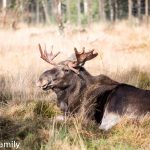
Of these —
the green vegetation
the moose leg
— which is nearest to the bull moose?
the moose leg

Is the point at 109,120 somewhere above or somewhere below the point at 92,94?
below

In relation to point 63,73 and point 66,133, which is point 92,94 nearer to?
point 63,73

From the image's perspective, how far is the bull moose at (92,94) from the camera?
8.27 m

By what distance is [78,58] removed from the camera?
901 centimetres

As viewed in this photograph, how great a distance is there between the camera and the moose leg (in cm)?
813

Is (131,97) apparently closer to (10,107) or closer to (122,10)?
(10,107)

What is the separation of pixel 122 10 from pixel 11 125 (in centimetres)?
5435

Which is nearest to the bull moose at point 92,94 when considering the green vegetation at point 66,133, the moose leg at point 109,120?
the moose leg at point 109,120

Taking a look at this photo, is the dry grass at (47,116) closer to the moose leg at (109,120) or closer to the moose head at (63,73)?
the moose leg at (109,120)

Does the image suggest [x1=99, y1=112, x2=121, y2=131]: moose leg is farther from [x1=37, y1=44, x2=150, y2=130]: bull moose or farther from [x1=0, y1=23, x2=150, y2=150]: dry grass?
[x1=0, y1=23, x2=150, y2=150]: dry grass

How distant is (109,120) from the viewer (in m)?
8.23

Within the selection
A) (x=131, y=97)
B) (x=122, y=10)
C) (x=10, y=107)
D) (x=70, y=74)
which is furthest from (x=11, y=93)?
(x=122, y=10)

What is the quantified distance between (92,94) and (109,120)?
0.78 metres

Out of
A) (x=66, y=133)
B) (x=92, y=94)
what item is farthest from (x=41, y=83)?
(x=66, y=133)
